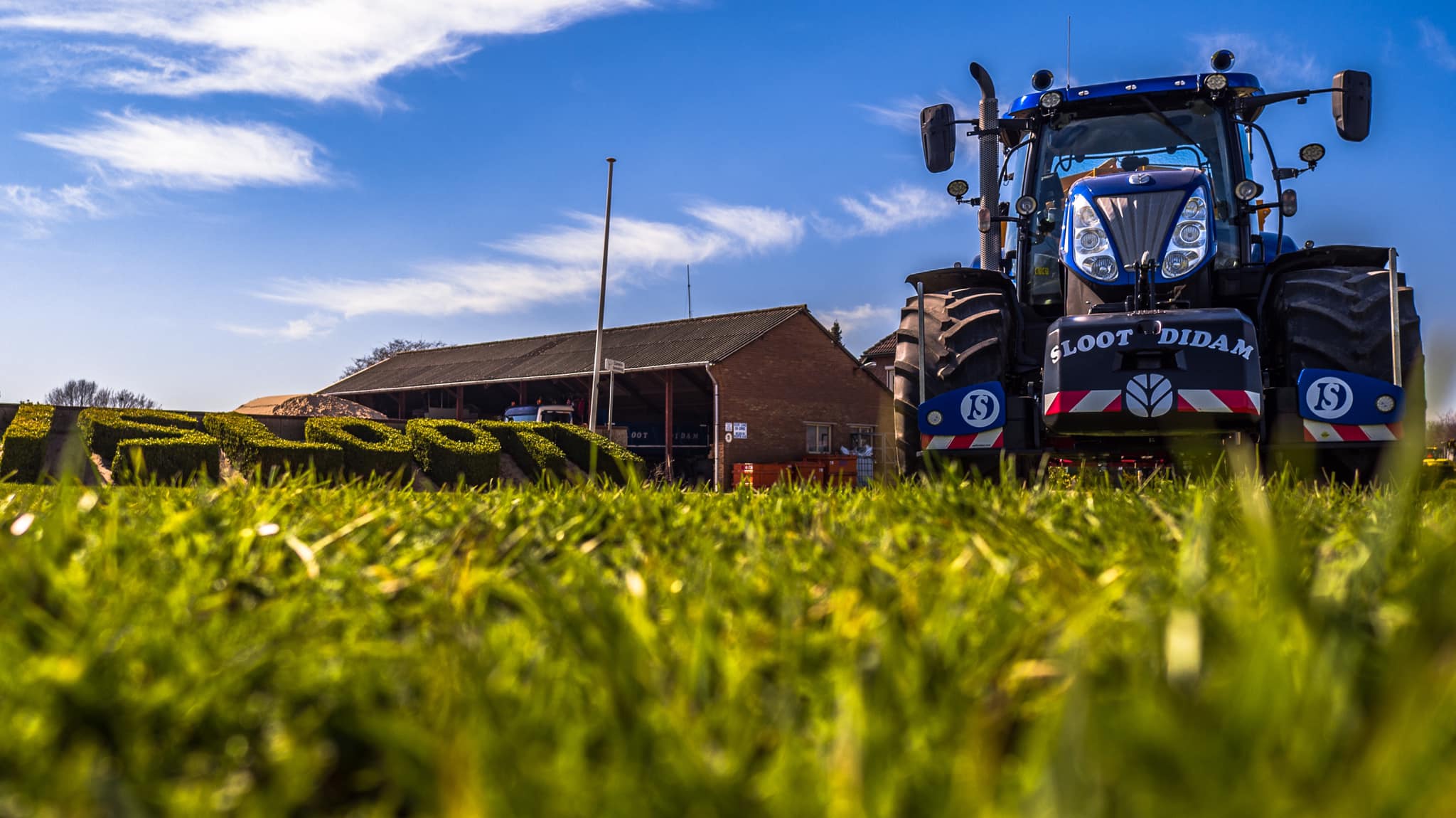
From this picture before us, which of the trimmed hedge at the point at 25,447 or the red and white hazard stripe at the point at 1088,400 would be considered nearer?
the red and white hazard stripe at the point at 1088,400

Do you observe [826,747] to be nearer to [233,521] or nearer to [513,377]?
[233,521]

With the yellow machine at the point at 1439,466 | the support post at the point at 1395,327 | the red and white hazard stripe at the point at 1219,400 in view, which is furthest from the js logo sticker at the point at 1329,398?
the red and white hazard stripe at the point at 1219,400

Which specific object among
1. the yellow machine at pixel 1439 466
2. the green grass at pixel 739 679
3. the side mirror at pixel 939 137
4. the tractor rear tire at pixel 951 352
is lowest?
the green grass at pixel 739 679

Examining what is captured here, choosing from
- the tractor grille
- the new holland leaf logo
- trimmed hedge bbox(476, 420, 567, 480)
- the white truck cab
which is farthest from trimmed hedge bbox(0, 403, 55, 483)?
the white truck cab

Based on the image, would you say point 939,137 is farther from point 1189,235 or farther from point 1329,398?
point 1329,398

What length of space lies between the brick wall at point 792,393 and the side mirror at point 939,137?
27183 mm

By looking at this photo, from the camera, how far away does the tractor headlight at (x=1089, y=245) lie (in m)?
6.65

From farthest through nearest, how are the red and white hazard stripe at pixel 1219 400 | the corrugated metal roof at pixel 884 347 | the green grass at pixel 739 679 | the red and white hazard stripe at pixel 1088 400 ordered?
the corrugated metal roof at pixel 884 347
the red and white hazard stripe at pixel 1088 400
the red and white hazard stripe at pixel 1219 400
the green grass at pixel 739 679

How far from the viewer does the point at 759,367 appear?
3900 centimetres

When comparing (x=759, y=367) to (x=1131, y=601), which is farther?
(x=759, y=367)

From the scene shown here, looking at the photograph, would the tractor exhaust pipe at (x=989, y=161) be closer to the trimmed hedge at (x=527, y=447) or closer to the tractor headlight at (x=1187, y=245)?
the tractor headlight at (x=1187, y=245)

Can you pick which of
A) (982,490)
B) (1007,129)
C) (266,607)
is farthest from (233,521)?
(1007,129)

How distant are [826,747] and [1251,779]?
0.32 metres

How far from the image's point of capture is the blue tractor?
5.64 m
